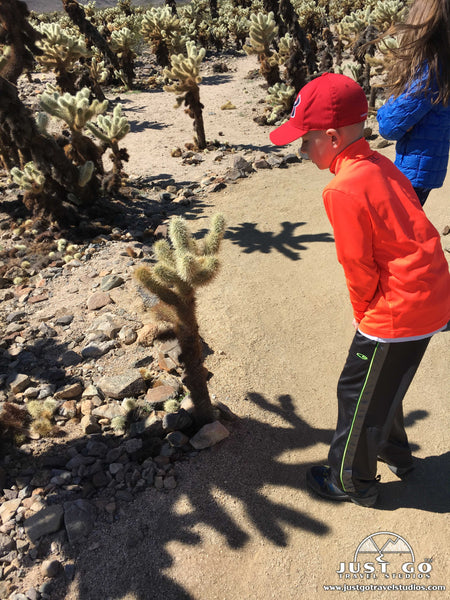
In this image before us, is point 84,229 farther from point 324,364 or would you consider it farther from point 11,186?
point 324,364

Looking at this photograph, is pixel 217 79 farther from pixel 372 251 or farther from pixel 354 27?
pixel 372 251

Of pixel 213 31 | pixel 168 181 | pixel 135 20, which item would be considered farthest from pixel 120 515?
pixel 135 20

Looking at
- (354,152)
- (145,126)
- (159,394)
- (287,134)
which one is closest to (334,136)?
(354,152)

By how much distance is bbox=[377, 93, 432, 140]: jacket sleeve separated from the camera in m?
2.96

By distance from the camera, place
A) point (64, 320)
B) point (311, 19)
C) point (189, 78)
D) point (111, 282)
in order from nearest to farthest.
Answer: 1. point (64, 320)
2. point (111, 282)
3. point (189, 78)
4. point (311, 19)

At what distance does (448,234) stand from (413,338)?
392 cm

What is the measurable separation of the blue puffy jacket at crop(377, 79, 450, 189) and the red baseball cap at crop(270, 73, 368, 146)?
4.61 ft

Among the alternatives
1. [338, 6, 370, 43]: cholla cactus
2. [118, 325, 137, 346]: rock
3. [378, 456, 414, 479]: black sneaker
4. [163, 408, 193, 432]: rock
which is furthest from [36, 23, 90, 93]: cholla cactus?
[378, 456, 414, 479]: black sneaker

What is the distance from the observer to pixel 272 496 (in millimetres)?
2713

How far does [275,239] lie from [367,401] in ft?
13.4

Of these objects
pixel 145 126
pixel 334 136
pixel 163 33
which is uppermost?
pixel 163 33

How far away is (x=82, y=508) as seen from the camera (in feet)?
8.56

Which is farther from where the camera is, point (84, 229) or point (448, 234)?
point (84, 229)

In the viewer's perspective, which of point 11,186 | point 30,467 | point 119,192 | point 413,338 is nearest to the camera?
point 413,338
